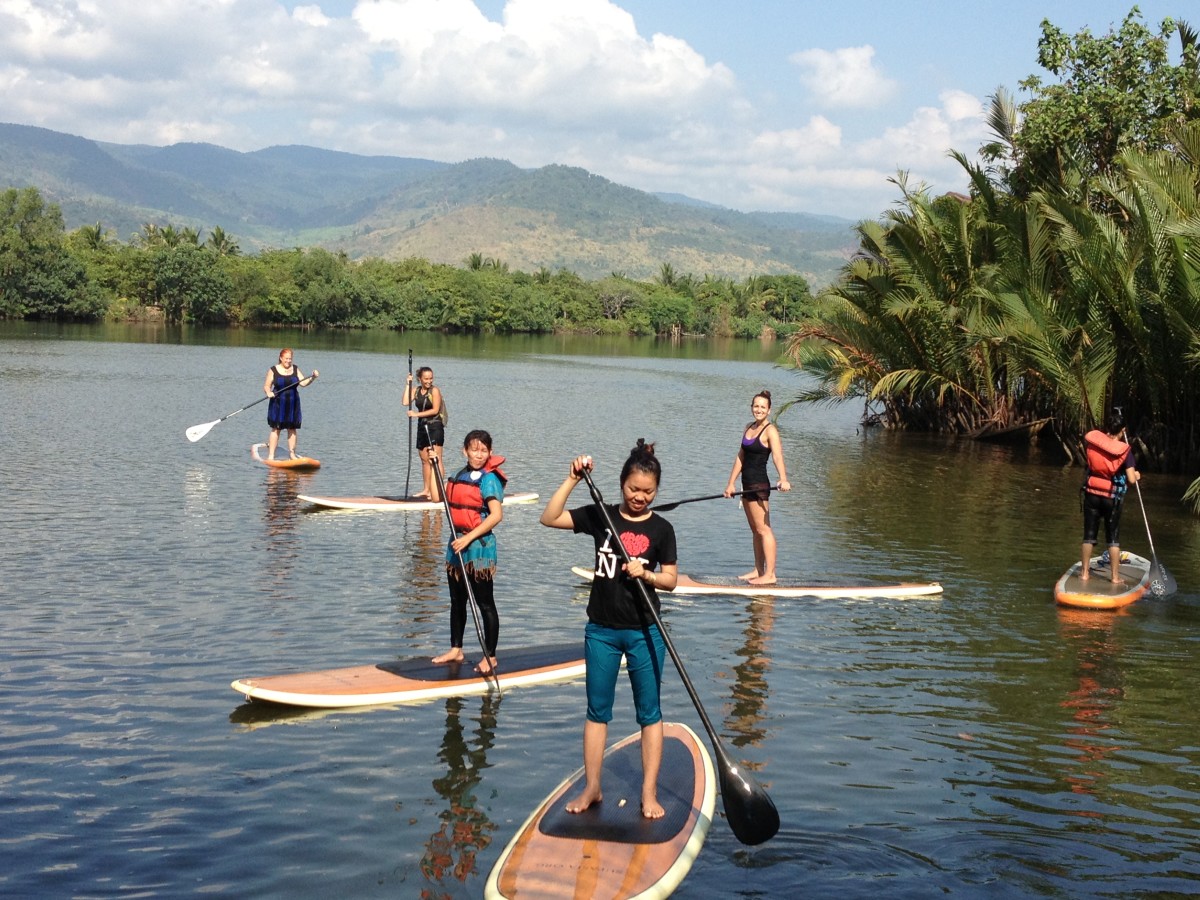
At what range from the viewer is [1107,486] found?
1422 centimetres

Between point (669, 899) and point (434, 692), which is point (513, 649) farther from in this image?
point (669, 899)

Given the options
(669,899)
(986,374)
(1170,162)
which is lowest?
(669,899)

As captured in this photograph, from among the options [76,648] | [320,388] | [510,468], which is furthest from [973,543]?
[320,388]

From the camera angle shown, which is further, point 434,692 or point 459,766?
point 434,692

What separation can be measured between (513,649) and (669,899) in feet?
14.1

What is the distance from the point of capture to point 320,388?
42812mm

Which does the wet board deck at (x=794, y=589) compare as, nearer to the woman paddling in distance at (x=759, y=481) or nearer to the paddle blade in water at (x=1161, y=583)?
the woman paddling in distance at (x=759, y=481)

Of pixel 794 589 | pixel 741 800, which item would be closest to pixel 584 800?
pixel 741 800

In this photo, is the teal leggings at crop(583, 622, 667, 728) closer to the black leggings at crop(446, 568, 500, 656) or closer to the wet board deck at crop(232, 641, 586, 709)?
the wet board deck at crop(232, 641, 586, 709)

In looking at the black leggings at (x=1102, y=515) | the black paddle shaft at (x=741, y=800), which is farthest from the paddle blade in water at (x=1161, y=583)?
the black paddle shaft at (x=741, y=800)

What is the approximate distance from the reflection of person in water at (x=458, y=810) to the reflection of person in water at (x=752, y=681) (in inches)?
72.1

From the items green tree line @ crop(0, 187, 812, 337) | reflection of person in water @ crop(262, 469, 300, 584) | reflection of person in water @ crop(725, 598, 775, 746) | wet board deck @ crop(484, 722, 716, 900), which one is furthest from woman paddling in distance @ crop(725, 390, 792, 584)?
green tree line @ crop(0, 187, 812, 337)

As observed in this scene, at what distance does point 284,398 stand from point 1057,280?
16314mm

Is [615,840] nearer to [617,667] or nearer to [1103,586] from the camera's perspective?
[617,667]
